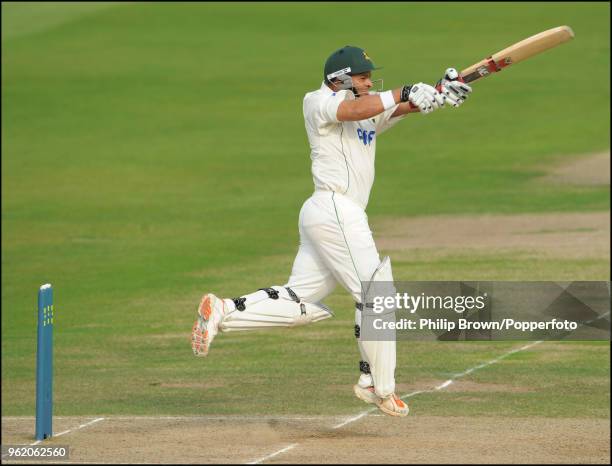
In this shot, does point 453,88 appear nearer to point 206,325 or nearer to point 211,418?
point 206,325

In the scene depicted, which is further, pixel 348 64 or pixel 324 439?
pixel 324 439

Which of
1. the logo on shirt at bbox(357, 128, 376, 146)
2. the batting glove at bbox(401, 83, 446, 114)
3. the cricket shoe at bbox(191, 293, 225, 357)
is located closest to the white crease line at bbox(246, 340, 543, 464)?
the cricket shoe at bbox(191, 293, 225, 357)

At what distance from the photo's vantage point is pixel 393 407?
8891mm

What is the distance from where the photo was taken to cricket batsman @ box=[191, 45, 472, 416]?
880cm

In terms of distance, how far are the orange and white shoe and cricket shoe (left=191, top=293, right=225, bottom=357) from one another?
1.20 m

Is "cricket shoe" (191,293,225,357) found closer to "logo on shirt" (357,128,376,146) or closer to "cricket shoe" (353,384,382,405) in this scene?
"cricket shoe" (353,384,382,405)

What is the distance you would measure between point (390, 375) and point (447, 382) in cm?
335

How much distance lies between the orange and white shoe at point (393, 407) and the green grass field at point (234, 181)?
1908mm

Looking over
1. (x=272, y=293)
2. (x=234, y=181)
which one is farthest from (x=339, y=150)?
(x=234, y=181)

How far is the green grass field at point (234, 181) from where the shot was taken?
41.8 feet

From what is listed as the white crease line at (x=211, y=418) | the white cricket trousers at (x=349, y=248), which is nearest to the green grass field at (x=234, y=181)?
the white crease line at (x=211, y=418)

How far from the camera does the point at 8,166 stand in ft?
99.1

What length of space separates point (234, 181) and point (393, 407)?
19563 millimetres

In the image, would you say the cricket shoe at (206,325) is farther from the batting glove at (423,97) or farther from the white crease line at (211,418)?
the batting glove at (423,97)
